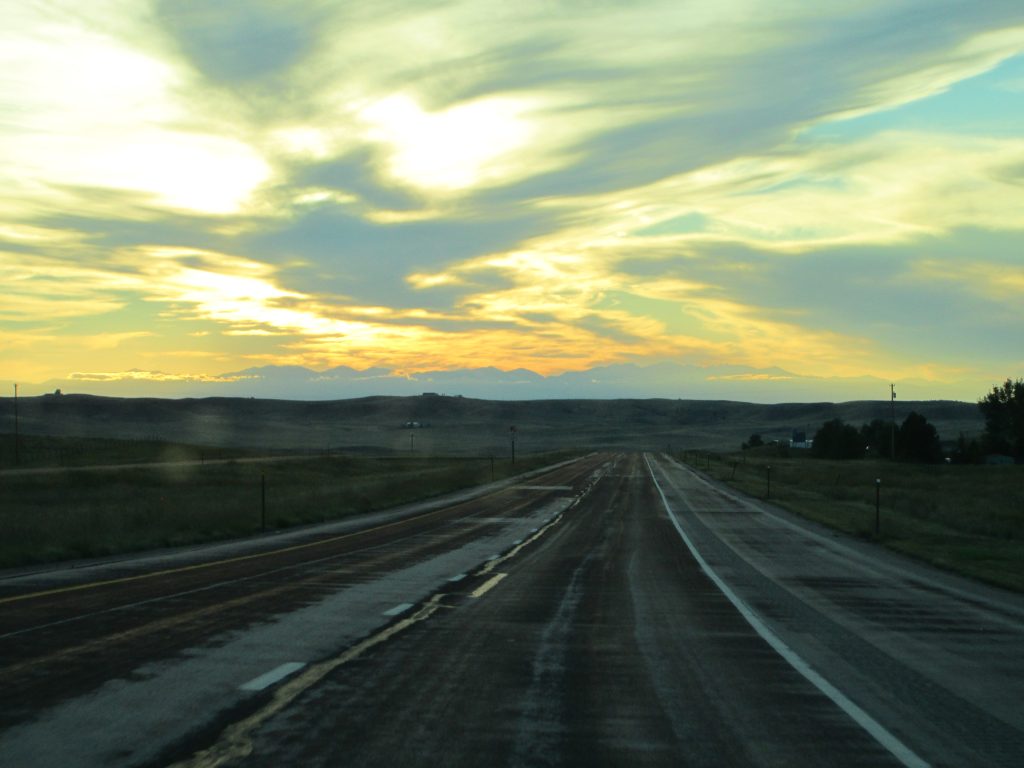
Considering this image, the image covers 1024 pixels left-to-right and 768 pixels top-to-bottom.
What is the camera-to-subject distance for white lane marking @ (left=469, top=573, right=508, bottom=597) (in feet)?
46.4

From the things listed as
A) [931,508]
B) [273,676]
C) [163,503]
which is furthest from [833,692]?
[931,508]

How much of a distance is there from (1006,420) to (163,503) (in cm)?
12014

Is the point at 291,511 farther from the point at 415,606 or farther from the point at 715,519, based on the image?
the point at 415,606

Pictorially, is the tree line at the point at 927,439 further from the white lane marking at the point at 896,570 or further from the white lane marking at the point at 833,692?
the white lane marking at the point at 833,692

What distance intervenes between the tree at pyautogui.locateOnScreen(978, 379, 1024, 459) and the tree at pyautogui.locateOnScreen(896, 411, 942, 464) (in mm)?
17178

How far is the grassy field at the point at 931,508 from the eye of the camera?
20.4 metres

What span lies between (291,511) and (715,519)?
14.2 m

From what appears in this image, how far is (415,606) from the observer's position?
41.5 ft

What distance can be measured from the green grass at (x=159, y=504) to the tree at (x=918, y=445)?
156 ft

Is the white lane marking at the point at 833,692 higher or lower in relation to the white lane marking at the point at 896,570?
higher

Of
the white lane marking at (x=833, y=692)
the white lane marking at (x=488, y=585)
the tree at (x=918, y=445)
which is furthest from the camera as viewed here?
the tree at (x=918, y=445)

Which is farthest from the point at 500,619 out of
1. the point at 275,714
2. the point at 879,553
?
the point at 879,553

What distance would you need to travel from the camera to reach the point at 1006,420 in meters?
126

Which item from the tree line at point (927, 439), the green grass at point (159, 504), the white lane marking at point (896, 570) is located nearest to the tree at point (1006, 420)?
the tree line at point (927, 439)
